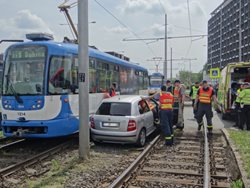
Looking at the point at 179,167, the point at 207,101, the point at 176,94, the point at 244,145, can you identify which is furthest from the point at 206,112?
the point at 179,167

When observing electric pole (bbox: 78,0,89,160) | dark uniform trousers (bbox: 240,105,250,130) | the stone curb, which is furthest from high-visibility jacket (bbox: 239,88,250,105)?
electric pole (bbox: 78,0,89,160)

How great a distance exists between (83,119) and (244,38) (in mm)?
77117

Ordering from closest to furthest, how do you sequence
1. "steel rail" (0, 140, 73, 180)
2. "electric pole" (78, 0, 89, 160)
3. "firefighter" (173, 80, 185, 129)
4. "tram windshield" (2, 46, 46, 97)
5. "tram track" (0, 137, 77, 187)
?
"steel rail" (0, 140, 73, 180) → "tram track" (0, 137, 77, 187) → "electric pole" (78, 0, 89, 160) → "tram windshield" (2, 46, 46, 97) → "firefighter" (173, 80, 185, 129)

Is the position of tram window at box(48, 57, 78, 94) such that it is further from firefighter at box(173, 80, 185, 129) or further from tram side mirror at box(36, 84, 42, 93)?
firefighter at box(173, 80, 185, 129)

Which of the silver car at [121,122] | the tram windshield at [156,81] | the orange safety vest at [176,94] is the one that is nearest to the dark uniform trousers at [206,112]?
the orange safety vest at [176,94]

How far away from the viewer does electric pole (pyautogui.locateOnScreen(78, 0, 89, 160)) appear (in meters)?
8.34

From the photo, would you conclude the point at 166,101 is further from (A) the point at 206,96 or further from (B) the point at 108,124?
(A) the point at 206,96

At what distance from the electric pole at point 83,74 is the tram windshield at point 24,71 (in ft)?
5.29

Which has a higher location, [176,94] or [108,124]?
[176,94]

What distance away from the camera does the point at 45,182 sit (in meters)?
6.42

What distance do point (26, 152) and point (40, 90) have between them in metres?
1.84

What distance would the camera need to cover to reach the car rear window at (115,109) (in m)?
9.73

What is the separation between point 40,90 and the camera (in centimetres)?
945

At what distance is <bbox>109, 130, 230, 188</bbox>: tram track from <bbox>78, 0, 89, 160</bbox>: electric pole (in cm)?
149
